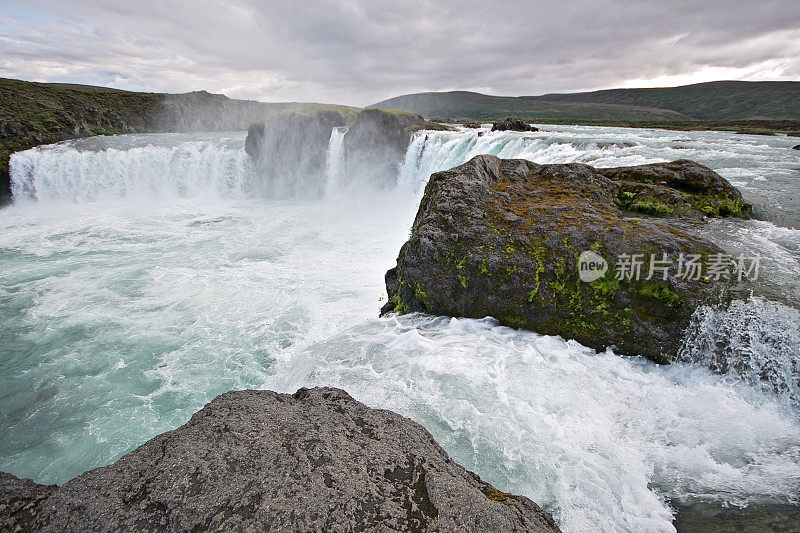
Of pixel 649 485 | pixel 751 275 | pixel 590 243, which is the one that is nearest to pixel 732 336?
pixel 751 275

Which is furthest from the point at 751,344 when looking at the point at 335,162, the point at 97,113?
the point at 97,113

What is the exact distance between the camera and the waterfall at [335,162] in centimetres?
3134

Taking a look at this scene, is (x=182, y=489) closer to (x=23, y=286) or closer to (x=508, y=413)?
(x=508, y=413)

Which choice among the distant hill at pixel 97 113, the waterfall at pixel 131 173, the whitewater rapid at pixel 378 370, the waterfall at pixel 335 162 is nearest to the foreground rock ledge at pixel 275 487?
the whitewater rapid at pixel 378 370

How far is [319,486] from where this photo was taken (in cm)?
277

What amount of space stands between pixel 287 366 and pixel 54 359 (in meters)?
6.57

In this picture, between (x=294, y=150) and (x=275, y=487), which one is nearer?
(x=275, y=487)

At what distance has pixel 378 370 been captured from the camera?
6141 millimetres

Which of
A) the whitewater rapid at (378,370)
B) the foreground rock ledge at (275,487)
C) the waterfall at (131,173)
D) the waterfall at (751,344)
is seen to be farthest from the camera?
the waterfall at (131,173)

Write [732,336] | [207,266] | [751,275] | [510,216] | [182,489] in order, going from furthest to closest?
[207,266] < [510,216] < [751,275] < [732,336] < [182,489]

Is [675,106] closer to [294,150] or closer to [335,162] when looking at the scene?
[335,162]

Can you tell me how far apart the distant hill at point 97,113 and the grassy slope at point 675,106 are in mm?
88803

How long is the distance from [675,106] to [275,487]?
225 meters

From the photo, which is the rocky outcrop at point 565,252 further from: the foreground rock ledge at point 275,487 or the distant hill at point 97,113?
the distant hill at point 97,113
